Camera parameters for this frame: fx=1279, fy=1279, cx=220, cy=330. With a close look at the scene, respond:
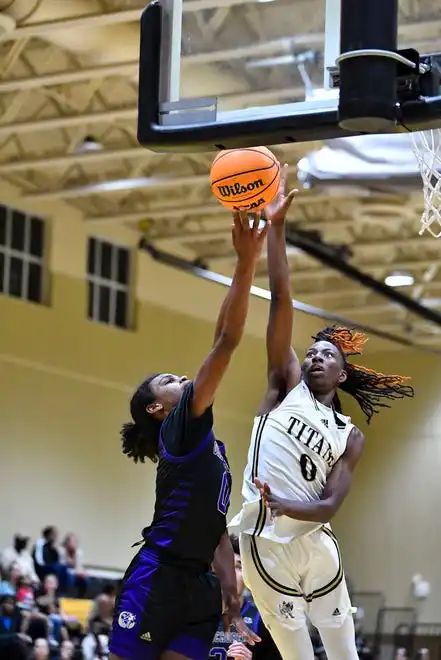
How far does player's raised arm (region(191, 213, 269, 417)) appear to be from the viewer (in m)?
4.85

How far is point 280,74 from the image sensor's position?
20.7ft

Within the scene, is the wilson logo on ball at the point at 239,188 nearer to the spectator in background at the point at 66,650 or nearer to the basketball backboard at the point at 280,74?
the basketball backboard at the point at 280,74

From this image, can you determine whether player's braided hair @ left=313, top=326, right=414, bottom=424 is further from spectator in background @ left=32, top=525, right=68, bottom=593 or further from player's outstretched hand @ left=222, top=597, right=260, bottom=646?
spectator in background @ left=32, top=525, right=68, bottom=593

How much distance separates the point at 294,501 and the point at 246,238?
57.6 inches

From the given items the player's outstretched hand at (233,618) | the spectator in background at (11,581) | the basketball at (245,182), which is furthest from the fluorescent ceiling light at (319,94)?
the spectator in background at (11,581)

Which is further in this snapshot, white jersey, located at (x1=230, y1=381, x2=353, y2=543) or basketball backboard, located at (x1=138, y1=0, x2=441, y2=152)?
white jersey, located at (x1=230, y1=381, x2=353, y2=543)

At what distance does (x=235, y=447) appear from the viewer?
23125mm

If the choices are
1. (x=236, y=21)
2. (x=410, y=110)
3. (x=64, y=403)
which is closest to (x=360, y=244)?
(x=64, y=403)

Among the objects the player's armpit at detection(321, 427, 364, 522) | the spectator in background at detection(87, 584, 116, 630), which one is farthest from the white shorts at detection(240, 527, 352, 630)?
the spectator in background at detection(87, 584, 116, 630)

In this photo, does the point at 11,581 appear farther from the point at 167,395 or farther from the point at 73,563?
the point at 167,395

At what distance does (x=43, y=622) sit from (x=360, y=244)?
30.6 feet

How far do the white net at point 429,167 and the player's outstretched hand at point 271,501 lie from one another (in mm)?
1632

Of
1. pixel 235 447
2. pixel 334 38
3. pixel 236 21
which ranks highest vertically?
pixel 236 21

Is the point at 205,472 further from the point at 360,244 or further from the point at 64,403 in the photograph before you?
the point at 360,244
